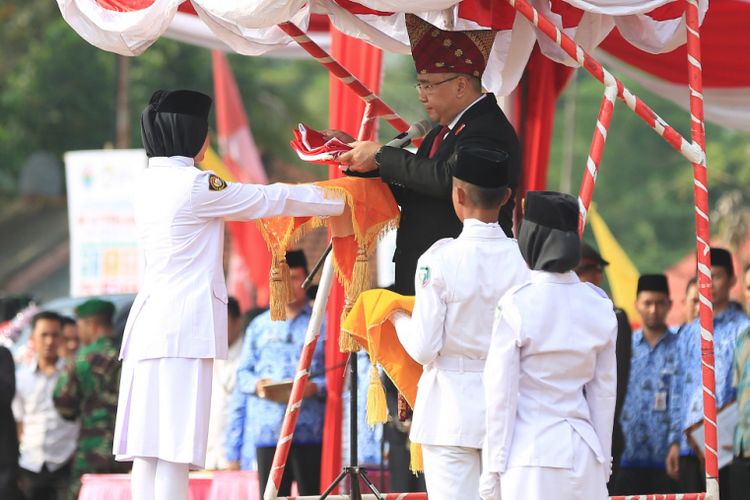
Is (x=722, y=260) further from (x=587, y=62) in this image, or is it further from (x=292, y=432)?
(x=292, y=432)

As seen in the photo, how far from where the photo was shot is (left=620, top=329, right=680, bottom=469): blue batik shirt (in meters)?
7.76

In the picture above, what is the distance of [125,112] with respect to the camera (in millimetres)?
23000

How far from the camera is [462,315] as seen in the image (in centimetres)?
464

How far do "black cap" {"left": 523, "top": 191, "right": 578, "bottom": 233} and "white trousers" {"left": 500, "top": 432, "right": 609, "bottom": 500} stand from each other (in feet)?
2.15

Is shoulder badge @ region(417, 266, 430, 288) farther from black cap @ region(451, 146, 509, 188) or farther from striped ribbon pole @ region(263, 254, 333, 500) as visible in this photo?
striped ribbon pole @ region(263, 254, 333, 500)

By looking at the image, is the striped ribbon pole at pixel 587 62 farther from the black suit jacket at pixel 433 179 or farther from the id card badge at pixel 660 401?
the id card badge at pixel 660 401

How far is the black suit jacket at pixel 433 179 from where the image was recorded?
17.1 feet

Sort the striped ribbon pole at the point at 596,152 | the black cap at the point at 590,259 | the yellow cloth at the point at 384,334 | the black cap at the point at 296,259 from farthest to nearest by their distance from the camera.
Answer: the black cap at the point at 296,259 < the black cap at the point at 590,259 < the striped ribbon pole at the point at 596,152 < the yellow cloth at the point at 384,334

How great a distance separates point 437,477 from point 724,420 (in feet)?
9.37

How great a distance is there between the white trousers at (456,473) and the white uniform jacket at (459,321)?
5 cm

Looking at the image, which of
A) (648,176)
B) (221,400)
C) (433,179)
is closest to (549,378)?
(433,179)

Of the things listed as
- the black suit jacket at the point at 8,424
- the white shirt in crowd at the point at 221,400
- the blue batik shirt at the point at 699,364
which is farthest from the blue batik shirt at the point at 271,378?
the blue batik shirt at the point at 699,364

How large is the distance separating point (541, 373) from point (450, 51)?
5.44 feet

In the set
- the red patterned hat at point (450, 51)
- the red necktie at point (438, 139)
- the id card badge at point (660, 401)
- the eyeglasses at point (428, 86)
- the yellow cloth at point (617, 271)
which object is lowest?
the id card badge at point (660, 401)
